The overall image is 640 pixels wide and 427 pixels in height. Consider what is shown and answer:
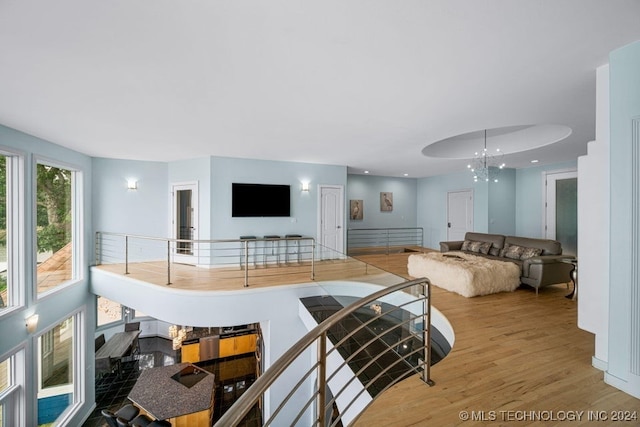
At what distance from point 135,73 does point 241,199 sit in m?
4.17

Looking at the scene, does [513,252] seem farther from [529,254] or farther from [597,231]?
[597,231]

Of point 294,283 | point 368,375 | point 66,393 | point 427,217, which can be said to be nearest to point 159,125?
point 294,283

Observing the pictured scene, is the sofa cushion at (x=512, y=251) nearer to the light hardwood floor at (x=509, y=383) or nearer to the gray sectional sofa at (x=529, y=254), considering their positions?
the gray sectional sofa at (x=529, y=254)

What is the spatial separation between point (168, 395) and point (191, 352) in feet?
8.64

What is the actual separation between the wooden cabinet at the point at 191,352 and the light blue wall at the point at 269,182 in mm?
4036

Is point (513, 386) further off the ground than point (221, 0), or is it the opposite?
point (221, 0)

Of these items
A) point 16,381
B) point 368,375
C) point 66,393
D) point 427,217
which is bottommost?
point 66,393

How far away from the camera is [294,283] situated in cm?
514

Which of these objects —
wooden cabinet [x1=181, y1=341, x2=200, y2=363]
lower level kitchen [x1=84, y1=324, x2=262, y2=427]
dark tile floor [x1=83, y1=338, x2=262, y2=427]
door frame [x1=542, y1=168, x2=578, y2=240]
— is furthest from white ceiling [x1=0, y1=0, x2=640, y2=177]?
wooden cabinet [x1=181, y1=341, x2=200, y2=363]

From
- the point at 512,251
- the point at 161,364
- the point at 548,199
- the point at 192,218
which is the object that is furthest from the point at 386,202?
the point at 161,364

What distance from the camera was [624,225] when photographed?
2064 millimetres

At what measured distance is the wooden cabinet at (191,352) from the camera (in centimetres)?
794

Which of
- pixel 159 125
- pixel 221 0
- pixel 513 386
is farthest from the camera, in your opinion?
pixel 159 125

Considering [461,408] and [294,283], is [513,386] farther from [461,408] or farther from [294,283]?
[294,283]
